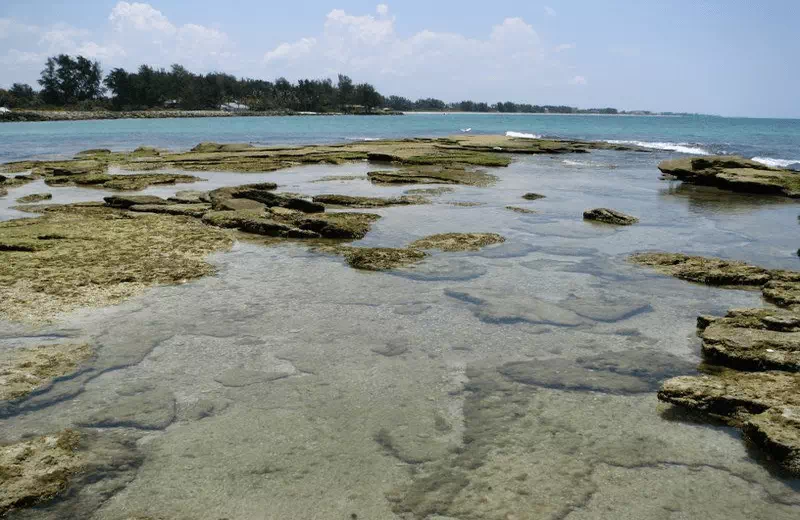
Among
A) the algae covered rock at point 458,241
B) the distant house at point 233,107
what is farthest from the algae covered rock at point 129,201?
the distant house at point 233,107

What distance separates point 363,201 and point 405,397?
9.27 meters

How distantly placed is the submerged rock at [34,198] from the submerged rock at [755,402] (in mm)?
13405

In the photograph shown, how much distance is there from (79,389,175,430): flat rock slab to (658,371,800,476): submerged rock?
3422 millimetres

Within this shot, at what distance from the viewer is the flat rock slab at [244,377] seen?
443 centimetres

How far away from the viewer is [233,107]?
472 ft

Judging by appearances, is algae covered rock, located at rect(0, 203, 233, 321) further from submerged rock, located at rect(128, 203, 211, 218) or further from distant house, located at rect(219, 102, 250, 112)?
distant house, located at rect(219, 102, 250, 112)

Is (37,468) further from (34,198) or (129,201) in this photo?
(34,198)

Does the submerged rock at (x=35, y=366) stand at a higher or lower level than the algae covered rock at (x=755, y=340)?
lower

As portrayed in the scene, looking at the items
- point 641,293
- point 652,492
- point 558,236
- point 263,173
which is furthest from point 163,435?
point 263,173

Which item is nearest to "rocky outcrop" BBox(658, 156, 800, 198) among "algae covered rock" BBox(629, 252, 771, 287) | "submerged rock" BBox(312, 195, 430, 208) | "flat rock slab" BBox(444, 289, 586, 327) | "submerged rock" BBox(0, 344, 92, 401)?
"submerged rock" BBox(312, 195, 430, 208)

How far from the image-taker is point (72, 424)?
3762 mm

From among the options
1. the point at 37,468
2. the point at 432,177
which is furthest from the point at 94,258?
the point at 432,177

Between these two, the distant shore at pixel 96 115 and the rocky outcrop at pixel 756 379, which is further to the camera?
the distant shore at pixel 96 115

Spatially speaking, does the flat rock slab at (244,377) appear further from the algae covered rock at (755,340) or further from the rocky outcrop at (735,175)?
the rocky outcrop at (735,175)
